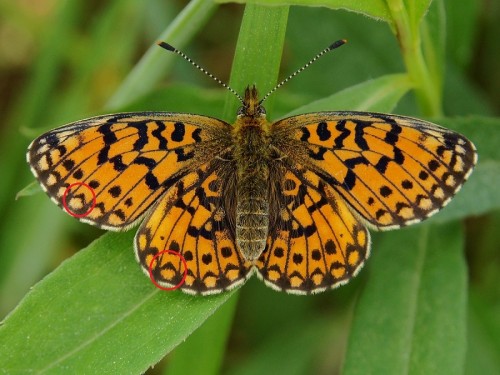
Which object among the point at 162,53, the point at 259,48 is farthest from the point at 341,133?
the point at 162,53

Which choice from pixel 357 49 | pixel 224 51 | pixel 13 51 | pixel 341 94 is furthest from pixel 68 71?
pixel 341 94

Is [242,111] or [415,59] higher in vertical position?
[242,111]

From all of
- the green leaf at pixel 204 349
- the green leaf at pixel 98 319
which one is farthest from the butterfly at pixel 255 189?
the green leaf at pixel 204 349

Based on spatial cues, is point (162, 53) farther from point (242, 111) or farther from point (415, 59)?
point (415, 59)

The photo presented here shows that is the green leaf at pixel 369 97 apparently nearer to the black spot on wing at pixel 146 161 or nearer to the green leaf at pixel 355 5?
the green leaf at pixel 355 5

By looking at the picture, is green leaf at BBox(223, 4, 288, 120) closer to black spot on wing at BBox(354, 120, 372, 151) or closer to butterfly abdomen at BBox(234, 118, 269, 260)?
butterfly abdomen at BBox(234, 118, 269, 260)
